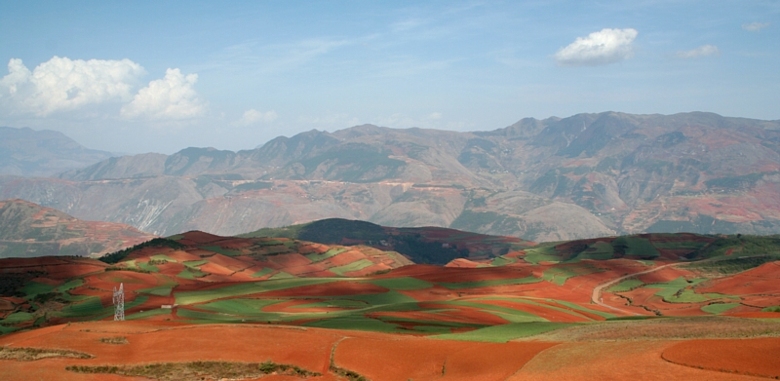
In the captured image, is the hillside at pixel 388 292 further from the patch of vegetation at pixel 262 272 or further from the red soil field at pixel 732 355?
the red soil field at pixel 732 355

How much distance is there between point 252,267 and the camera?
7480 inches

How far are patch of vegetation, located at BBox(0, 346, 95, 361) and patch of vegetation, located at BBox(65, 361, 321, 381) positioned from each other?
3353mm

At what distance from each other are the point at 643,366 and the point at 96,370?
37132 millimetres

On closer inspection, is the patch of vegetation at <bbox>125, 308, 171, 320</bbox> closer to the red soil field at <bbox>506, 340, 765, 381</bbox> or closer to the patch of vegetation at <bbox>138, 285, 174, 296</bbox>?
the patch of vegetation at <bbox>138, 285, 174, 296</bbox>

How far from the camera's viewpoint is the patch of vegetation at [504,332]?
66.6 meters

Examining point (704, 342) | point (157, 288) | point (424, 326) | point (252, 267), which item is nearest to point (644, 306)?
point (424, 326)

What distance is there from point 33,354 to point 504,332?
42531 millimetres

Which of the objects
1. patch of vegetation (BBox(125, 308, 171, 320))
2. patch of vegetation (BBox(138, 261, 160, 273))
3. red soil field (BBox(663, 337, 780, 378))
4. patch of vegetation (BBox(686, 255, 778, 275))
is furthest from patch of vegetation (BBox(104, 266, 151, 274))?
patch of vegetation (BBox(686, 255, 778, 275))

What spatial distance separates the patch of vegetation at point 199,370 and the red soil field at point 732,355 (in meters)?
25.6

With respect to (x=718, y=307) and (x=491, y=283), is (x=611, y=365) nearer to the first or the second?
(x=718, y=307)

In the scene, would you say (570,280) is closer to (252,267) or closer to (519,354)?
(252,267)

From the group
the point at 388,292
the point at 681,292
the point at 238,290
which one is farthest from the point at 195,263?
the point at 681,292

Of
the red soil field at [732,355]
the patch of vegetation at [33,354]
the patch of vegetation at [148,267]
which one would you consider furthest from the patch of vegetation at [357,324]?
the patch of vegetation at [148,267]

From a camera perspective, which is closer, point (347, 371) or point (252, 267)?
point (347, 371)
